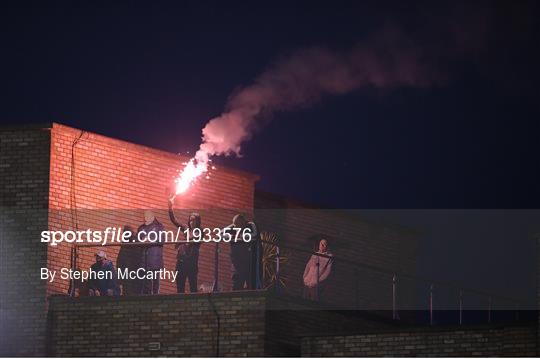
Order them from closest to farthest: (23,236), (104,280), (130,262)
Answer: (104,280) < (23,236) < (130,262)

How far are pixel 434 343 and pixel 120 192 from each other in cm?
804

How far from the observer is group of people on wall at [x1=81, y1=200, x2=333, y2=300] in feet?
110

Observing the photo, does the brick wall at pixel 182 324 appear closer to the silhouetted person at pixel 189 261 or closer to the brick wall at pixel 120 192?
the silhouetted person at pixel 189 261

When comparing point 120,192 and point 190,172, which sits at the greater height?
point 190,172

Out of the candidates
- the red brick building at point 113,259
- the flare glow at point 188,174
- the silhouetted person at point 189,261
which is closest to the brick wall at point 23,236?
the red brick building at point 113,259

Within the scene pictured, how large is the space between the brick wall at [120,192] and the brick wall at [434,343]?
16.1 ft

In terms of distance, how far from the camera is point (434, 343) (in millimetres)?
31328

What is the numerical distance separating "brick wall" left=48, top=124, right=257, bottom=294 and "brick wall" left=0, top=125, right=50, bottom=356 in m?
0.23

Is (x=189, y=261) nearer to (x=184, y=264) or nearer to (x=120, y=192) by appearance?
(x=184, y=264)

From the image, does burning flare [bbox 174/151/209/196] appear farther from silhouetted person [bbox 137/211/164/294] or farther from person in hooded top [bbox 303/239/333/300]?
person in hooded top [bbox 303/239/333/300]

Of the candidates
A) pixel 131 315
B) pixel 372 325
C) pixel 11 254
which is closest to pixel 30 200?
pixel 11 254

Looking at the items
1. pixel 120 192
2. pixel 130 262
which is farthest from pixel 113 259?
pixel 120 192

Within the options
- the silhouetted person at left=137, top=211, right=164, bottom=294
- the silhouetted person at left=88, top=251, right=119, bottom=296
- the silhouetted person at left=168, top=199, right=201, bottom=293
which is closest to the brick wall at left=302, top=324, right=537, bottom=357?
the silhouetted person at left=168, top=199, right=201, bottom=293

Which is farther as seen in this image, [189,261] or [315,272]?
[315,272]
